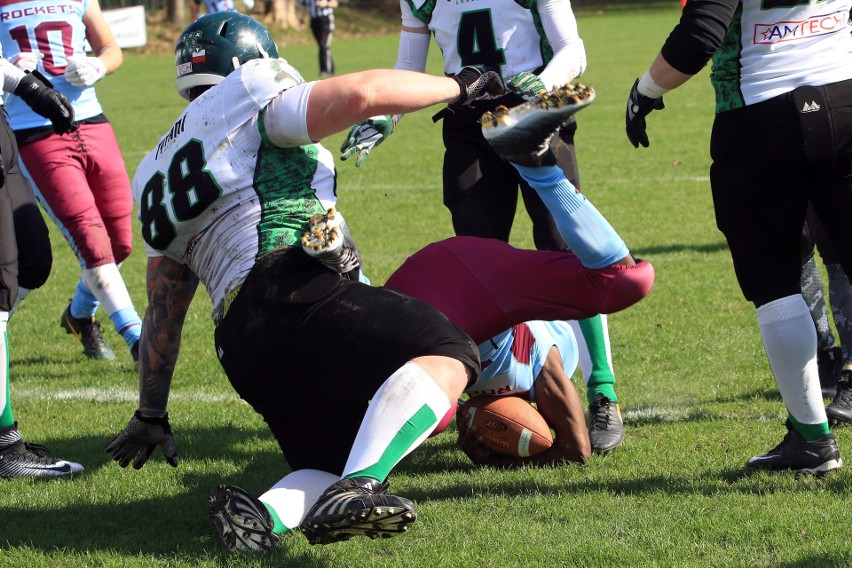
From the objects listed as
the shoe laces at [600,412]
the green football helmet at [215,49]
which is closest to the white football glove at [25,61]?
the green football helmet at [215,49]

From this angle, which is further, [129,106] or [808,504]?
[129,106]

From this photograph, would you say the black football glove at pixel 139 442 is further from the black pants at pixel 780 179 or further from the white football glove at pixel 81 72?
the white football glove at pixel 81 72

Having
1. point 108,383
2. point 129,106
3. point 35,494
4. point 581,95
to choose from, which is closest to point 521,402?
point 581,95

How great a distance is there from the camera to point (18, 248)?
4.84 metres

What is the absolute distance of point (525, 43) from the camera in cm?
482

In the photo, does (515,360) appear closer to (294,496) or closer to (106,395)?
(294,496)

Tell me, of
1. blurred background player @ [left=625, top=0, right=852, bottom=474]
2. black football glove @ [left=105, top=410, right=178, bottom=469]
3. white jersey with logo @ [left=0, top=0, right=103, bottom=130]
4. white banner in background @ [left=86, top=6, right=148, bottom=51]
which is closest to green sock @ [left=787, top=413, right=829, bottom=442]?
blurred background player @ [left=625, top=0, right=852, bottom=474]

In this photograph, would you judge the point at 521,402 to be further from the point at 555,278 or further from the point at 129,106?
the point at 129,106

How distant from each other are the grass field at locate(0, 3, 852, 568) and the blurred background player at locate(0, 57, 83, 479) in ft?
0.41

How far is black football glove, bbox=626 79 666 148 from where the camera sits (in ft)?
13.0

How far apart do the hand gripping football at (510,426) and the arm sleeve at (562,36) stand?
131 cm

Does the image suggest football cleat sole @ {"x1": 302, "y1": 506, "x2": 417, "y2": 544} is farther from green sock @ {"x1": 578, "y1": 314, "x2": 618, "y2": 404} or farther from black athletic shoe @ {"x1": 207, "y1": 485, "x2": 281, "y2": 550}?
green sock @ {"x1": 578, "y1": 314, "x2": 618, "y2": 404}

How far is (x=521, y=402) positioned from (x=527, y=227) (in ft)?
17.1

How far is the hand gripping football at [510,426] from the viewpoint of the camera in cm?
430
